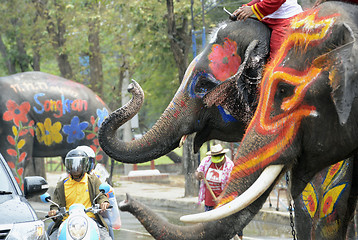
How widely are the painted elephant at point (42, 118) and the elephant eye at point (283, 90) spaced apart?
9.62 metres

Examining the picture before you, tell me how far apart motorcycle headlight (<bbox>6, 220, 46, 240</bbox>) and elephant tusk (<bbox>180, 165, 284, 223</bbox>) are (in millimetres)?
1914

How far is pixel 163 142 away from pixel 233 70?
819 mm

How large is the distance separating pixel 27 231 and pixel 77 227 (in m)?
0.89

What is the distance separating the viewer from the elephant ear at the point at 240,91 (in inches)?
233

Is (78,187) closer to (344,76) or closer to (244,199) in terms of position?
(244,199)

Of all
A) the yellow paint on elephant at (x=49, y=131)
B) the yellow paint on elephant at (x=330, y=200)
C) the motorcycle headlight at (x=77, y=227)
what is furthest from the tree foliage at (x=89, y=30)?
the yellow paint on elephant at (x=330, y=200)

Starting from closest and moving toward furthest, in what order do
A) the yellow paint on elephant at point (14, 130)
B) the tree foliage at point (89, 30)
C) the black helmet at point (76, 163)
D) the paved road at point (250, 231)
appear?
the black helmet at point (76, 163), the paved road at point (250, 231), the yellow paint on elephant at point (14, 130), the tree foliage at point (89, 30)

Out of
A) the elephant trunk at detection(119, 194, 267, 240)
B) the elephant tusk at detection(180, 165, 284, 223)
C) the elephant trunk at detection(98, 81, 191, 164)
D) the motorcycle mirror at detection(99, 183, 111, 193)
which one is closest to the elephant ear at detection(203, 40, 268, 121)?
the elephant trunk at detection(98, 81, 191, 164)

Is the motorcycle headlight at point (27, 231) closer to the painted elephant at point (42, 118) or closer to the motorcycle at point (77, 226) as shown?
the motorcycle at point (77, 226)

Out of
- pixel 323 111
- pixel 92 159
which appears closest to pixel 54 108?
pixel 92 159

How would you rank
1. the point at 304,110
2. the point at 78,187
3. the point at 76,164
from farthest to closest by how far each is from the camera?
the point at 78,187
the point at 76,164
the point at 304,110

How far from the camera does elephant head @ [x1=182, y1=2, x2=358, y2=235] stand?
4055mm

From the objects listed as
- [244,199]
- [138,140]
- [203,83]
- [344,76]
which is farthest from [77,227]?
[344,76]

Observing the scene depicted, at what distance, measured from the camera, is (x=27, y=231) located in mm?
5406
